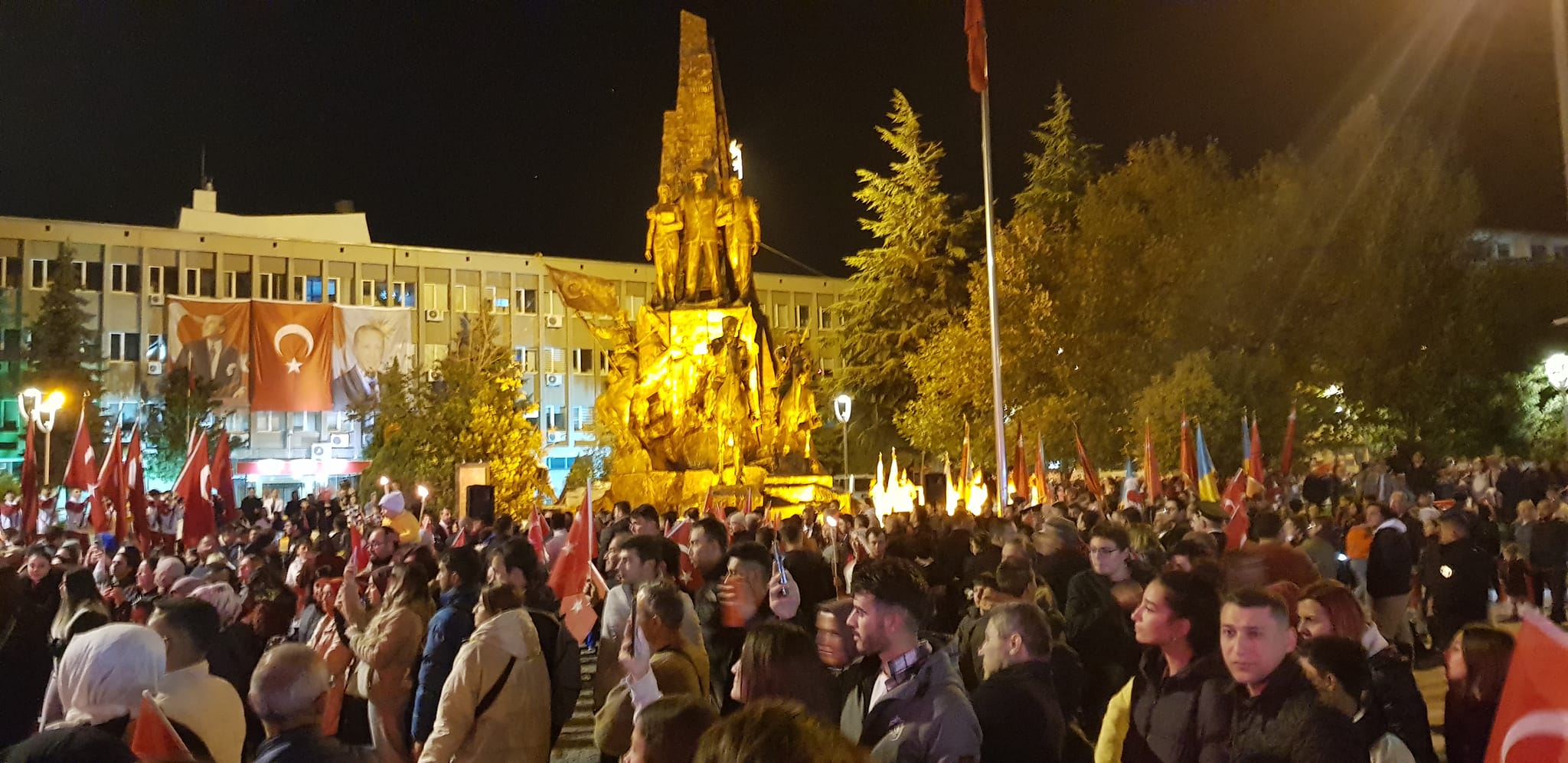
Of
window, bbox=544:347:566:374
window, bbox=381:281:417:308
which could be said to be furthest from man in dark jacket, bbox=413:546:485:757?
window, bbox=544:347:566:374

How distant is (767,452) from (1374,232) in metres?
16.9

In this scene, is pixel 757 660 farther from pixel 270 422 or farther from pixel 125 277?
pixel 125 277

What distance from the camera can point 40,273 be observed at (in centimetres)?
5319

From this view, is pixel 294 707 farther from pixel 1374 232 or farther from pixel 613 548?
pixel 1374 232

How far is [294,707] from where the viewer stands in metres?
3.94

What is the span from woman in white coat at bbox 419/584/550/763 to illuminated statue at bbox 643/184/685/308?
25.5 meters

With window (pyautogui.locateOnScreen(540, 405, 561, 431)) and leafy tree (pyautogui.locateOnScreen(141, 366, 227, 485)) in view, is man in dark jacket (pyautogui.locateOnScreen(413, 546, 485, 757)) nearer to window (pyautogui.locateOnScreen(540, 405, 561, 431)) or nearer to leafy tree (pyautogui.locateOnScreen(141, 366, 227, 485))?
leafy tree (pyautogui.locateOnScreen(141, 366, 227, 485))

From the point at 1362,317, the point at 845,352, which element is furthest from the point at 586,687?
the point at 845,352

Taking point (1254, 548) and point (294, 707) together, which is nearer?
point (294, 707)

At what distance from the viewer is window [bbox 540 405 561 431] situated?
64.5 m

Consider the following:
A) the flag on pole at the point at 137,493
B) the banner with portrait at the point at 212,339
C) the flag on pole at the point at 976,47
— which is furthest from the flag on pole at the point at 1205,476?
the banner with portrait at the point at 212,339

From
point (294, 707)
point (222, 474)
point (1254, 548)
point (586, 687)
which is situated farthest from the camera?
point (222, 474)

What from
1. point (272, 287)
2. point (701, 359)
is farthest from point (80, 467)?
point (272, 287)

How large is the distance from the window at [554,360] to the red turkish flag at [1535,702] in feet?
210
